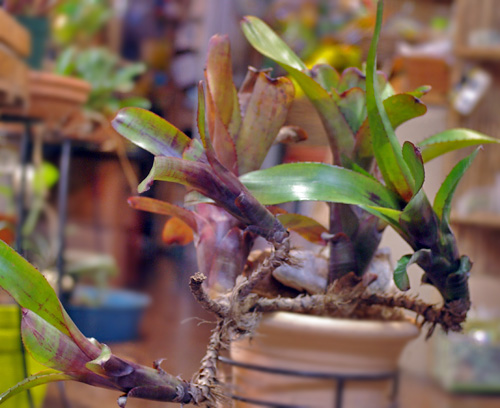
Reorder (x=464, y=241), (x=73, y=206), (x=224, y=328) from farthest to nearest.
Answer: (x=73, y=206) → (x=464, y=241) → (x=224, y=328)

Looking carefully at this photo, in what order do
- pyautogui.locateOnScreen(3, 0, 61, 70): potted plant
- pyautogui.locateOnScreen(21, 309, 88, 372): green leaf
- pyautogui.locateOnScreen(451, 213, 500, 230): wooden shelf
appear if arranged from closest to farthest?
1. pyautogui.locateOnScreen(21, 309, 88, 372): green leaf
2. pyautogui.locateOnScreen(3, 0, 61, 70): potted plant
3. pyautogui.locateOnScreen(451, 213, 500, 230): wooden shelf

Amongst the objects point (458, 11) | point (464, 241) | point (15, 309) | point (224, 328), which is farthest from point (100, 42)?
point (224, 328)

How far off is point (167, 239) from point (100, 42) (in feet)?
9.26

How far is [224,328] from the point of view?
14.1 inches

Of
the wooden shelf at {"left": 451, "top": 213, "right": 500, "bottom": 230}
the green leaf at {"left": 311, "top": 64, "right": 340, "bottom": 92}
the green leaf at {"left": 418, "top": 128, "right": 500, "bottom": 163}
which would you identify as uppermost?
the wooden shelf at {"left": 451, "top": 213, "right": 500, "bottom": 230}

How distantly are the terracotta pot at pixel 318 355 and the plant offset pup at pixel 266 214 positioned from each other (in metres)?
0.02

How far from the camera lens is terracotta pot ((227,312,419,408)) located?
1.42ft

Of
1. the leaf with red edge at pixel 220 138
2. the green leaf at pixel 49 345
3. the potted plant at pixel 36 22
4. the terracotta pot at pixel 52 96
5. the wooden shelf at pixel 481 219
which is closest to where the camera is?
the green leaf at pixel 49 345

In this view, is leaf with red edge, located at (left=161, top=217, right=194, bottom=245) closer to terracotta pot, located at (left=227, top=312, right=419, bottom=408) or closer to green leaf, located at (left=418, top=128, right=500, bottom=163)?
terracotta pot, located at (left=227, top=312, right=419, bottom=408)

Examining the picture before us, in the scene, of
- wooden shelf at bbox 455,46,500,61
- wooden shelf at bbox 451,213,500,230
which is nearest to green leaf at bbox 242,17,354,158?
wooden shelf at bbox 451,213,500,230

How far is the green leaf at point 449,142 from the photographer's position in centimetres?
45

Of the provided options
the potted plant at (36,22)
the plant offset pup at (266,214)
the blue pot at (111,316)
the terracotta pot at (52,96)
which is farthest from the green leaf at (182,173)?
the blue pot at (111,316)

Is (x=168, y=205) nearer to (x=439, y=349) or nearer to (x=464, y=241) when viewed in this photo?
(x=439, y=349)

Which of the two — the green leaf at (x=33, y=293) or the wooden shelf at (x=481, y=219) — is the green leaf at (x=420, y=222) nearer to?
the green leaf at (x=33, y=293)
